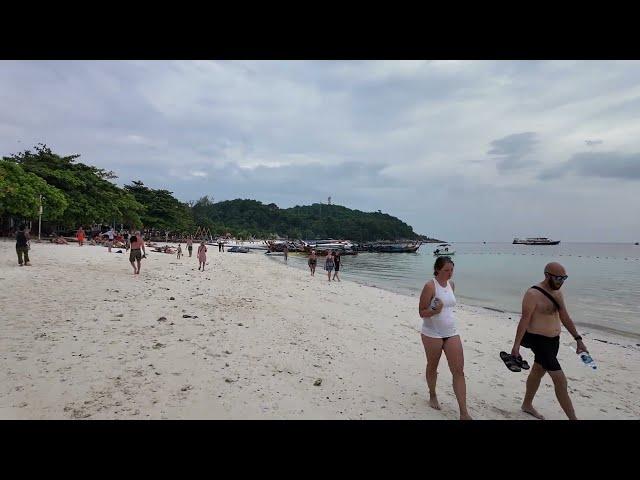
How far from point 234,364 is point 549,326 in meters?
4.33

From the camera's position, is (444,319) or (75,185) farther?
(75,185)

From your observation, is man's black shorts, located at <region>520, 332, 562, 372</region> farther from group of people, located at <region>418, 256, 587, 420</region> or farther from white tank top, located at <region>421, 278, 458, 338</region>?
white tank top, located at <region>421, 278, 458, 338</region>

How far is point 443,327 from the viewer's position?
419cm

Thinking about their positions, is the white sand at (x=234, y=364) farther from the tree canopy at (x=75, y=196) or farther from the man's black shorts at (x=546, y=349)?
the tree canopy at (x=75, y=196)

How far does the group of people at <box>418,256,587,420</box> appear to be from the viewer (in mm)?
4078

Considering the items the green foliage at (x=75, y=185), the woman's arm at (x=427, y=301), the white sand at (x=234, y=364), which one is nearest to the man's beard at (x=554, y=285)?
the woman's arm at (x=427, y=301)

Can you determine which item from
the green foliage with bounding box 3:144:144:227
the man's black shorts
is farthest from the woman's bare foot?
the green foliage with bounding box 3:144:144:227

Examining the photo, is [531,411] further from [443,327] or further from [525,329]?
[443,327]

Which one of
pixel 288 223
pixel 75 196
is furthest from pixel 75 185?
pixel 288 223

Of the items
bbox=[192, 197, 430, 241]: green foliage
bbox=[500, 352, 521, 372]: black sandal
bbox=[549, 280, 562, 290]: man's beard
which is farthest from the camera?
bbox=[192, 197, 430, 241]: green foliage

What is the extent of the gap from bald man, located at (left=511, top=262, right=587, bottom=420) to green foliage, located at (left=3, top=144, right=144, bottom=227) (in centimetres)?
3658

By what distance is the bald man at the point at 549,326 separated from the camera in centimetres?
407
